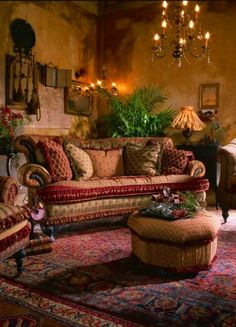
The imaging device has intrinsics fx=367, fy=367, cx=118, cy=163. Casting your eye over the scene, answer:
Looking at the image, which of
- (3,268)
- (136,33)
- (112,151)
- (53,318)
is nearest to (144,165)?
(112,151)

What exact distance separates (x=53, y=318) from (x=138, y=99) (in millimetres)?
4786

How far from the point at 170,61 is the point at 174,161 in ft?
8.61

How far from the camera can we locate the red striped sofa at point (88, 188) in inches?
142

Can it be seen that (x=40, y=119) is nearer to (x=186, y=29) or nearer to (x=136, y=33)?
(x=136, y=33)

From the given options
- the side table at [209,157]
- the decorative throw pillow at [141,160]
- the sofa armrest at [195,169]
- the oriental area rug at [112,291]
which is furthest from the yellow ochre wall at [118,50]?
the oriental area rug at [112,291]

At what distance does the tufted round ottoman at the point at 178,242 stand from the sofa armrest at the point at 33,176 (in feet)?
4.51

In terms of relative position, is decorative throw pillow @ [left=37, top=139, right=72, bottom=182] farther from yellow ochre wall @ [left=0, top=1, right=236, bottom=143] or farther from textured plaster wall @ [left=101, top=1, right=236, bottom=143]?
textured plaster wall @ [left=101, top=1, right=236, bottom=143]

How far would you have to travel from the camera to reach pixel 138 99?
6348 millimetres

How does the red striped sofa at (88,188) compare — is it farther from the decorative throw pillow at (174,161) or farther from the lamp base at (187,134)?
the lamp base at (187,134)

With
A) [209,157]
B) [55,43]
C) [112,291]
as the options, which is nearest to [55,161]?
[112,291]

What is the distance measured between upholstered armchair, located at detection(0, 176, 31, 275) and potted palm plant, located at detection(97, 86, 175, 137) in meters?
3.71

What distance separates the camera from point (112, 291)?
242cm

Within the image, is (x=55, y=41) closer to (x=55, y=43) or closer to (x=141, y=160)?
(x=55, y=43)

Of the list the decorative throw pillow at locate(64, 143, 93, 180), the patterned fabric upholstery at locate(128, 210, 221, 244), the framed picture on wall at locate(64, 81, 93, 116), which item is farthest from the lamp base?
the patterned fabric upholstery at locate(128, 210, 221, 244)
